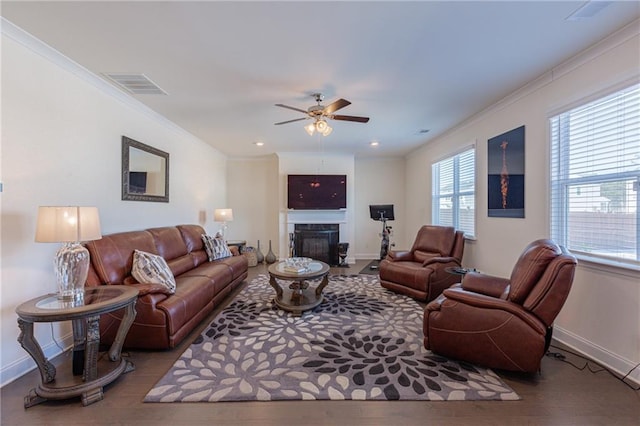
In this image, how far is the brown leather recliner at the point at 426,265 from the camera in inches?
144

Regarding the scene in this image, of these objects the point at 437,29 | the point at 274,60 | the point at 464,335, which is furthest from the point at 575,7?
the point at 464,335

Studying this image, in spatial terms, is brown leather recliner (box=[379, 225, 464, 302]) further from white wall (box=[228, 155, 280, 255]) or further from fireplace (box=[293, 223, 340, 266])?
white wall (box=[228, 155, 280, 255])

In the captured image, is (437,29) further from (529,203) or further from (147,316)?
(147,316)

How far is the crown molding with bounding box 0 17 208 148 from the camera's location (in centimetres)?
202

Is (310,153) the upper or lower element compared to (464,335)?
upper

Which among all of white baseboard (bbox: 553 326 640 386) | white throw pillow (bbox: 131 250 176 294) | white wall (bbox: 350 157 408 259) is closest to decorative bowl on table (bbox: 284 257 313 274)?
white throw pillow (bbox: 131 250 176 294)

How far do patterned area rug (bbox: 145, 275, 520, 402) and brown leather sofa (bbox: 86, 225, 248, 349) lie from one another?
0.88 ft

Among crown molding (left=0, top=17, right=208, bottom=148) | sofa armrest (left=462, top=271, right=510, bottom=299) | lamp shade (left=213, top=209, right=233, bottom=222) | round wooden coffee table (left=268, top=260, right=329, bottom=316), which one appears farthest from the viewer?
lamp shade (left=213, top=209, right=233, bottom=222)

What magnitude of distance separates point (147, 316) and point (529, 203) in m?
4.07

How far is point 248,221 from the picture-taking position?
6754mm

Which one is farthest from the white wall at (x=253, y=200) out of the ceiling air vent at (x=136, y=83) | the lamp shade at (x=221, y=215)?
the ceiling air vent at (x=136, y=83)

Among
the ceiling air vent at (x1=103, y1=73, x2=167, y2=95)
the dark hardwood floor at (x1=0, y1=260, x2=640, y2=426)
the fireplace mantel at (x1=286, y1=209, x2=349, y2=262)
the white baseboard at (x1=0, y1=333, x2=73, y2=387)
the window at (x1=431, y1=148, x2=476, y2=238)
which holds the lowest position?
the dark hardwood floor at (x1=0, y1=260, x2=640, y2=426)

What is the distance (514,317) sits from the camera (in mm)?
1985

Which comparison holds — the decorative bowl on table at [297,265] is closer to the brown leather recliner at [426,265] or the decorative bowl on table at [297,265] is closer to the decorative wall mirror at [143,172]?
the brown leather recliner at [426,265]
